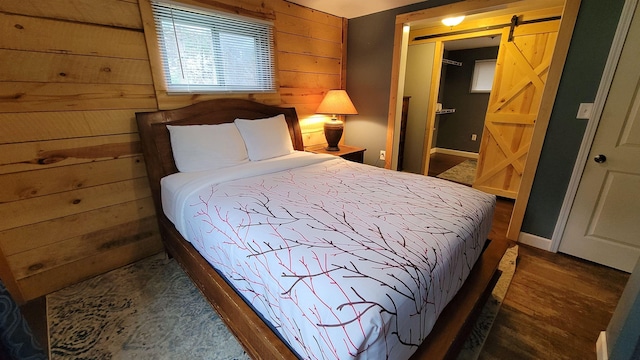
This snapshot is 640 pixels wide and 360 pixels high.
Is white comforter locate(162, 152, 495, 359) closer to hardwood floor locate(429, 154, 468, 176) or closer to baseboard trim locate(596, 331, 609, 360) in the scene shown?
baseboard trim locate(596, 331, 609, 360)

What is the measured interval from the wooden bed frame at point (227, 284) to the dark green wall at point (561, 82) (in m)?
0.84

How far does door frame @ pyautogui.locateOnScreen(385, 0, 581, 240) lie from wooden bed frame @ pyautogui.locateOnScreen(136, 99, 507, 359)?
809mm

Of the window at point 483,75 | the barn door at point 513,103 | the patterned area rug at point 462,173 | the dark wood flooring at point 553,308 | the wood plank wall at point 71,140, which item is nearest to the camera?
the dark wood flooring at point 553,308

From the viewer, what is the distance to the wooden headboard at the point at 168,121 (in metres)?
1.92

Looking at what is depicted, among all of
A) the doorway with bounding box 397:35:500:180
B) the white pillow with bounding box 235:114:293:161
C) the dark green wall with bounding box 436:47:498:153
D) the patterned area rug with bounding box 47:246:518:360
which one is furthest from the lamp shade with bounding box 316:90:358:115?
the dark green wall with bounding box 436:47:498:153

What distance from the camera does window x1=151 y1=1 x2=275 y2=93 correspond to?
2.01m

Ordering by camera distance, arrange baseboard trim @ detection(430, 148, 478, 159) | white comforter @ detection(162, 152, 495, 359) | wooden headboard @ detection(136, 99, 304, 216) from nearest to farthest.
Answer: white comforter @ detection(162, 152, 495, 359)
wooden headboard @ detection(136, 99, 304, 216)
baseboard trim @ detection(430, 148, 478, 159)

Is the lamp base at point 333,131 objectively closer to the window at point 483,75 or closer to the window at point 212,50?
the window at point 212,50

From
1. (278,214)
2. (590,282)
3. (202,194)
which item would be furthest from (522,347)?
(202,194)

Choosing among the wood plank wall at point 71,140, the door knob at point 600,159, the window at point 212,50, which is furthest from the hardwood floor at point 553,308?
the window at point 212,50

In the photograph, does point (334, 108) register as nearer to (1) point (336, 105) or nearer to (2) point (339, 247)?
(1) point (336, 105)

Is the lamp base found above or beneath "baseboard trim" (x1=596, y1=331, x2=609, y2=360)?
above

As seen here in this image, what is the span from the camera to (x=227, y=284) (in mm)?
1316

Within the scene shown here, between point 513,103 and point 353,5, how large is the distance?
86.9 inches
